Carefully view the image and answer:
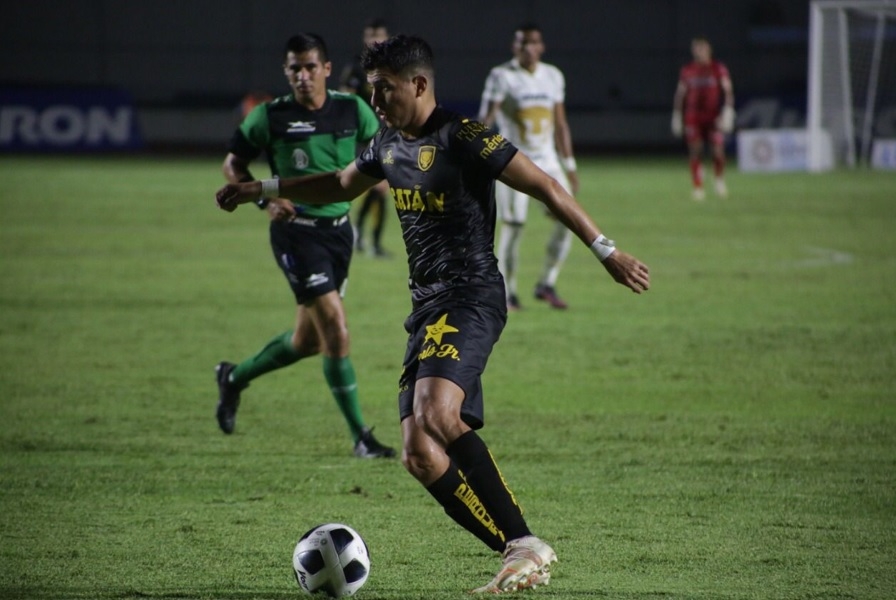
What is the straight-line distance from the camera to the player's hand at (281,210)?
262 inches

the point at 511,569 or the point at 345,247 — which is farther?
the point at 345,247

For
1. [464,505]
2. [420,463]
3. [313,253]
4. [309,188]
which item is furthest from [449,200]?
[313,253]

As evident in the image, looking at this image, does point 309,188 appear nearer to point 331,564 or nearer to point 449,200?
point 449,200

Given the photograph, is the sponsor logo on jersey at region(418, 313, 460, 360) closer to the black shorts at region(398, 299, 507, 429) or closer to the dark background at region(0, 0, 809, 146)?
the black shorts at region(398, 299, 507, 429)

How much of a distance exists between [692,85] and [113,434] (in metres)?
19.5

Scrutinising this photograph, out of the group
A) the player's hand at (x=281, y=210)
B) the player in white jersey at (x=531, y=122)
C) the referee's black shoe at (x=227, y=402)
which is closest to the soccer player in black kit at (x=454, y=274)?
the player's hand at (x=281, y=210)

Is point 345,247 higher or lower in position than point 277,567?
higher

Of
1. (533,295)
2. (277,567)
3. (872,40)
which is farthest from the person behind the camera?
(872,40)

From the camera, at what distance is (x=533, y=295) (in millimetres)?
13062

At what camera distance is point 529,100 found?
12.4 m

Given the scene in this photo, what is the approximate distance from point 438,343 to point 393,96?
906 millimetres

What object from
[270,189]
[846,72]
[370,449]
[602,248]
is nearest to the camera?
[602,248]

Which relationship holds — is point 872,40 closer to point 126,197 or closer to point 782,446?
point 126,197

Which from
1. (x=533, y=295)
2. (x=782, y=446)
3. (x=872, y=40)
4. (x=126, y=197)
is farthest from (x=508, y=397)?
(x=872, y=40)
